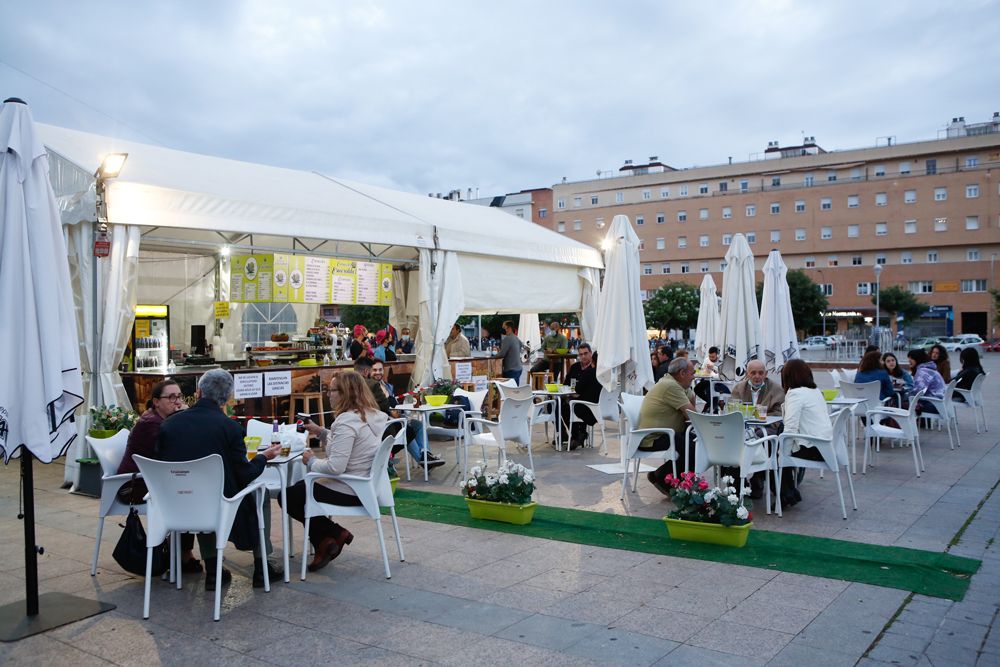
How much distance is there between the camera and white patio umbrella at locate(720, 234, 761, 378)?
36.0 ft

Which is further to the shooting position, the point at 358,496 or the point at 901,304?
the point at 901,304

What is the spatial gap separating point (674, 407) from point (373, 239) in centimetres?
570

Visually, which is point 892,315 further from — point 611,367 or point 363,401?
point 363,401

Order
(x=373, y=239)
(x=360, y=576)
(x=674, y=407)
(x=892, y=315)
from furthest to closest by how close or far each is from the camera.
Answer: (x=892, y=315) < (x=373, y=239) < (x=674, y=407) < (x=360, y=576)

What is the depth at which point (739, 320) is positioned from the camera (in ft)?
36.1

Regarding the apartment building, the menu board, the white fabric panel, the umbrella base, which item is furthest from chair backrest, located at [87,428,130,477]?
the apartment building

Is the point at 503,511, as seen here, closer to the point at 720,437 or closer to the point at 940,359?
the point at 720,437

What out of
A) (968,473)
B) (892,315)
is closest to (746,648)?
(968,473)

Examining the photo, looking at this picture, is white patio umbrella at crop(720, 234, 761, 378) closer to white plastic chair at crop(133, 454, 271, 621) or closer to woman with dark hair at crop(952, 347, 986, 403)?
woman with dark hair at crop(952, 347, 986, 403)

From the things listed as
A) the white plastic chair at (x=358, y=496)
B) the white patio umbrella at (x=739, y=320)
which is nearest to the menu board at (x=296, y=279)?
the white patio umbrella at (x=739, y=320)

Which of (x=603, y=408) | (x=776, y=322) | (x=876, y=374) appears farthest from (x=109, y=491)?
(x=776, y=322)

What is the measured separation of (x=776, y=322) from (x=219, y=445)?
9730 millimetres

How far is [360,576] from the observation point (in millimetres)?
4668

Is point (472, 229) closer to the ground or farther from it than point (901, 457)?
farther from it
